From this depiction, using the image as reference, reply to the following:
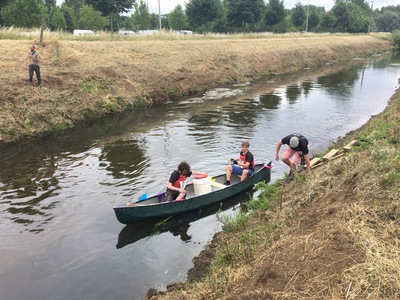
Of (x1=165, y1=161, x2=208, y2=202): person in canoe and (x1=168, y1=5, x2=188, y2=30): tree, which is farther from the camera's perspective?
(x1=168, y1=5, x2=188, y2=30): tree

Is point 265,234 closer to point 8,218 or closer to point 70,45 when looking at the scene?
point 8,218

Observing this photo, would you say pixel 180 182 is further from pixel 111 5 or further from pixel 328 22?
pixel 328 22

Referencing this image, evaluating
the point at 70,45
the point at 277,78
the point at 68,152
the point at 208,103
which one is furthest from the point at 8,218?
the point at 277,78

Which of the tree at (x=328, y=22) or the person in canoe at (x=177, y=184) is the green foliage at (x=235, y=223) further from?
the tree at (x=328, y=22)

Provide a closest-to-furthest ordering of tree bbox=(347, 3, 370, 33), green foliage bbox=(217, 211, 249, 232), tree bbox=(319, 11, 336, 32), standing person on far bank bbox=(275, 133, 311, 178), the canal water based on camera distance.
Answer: the canal water → green foliage bbox=(217, 211, 249, 232) → standing person on far bank bbox=(275, 133, 311, 178) → tree bbox=(319, 11, 336, 32) → tree bbox=(347, 3, 370, 33)

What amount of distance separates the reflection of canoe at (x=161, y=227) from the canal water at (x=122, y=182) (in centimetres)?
3

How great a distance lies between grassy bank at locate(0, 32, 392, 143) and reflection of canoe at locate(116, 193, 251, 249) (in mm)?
9763

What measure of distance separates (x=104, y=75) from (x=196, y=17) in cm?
3159

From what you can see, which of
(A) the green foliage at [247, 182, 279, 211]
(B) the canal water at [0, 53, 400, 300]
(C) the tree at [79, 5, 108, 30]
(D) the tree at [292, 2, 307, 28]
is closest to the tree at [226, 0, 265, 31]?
(C) the tree at [79, 5, 108, 30]

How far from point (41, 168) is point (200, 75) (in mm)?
18176

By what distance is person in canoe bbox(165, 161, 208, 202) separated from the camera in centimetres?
956

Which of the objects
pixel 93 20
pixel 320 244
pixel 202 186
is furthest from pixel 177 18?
pixel 320 244

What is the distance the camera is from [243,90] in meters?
29.1

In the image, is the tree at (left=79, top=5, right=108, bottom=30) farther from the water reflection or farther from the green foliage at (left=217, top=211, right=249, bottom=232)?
the green foliage at (left=217, top=211, right=249, bottom=232)
